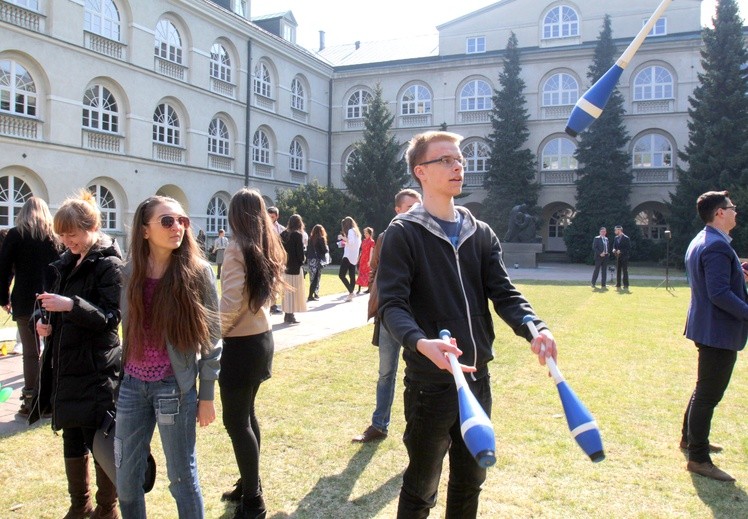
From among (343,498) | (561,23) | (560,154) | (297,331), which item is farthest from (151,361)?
(561,23)

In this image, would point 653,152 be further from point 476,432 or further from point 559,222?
point 476,432

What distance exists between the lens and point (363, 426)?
563 centimetres

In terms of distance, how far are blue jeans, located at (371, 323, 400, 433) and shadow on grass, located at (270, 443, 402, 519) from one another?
629 mm

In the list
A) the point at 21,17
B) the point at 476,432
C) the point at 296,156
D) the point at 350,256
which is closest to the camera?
the point at 476,432

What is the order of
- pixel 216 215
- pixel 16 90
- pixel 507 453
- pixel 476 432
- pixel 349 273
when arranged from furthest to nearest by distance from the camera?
pixel 216 215 < pixel 16 90 < pixel 349 273 < pixel 507 453 < pixel 476 432

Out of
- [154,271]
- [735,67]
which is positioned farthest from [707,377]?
[735,67]

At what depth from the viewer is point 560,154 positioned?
40906 millimetres

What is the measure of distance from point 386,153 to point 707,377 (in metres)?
35.4

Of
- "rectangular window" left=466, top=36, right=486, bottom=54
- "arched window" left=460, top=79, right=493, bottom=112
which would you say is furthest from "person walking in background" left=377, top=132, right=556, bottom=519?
"rectangular window" left=466, top=36, right=486, bottom=54

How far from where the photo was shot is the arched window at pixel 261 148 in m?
37.0

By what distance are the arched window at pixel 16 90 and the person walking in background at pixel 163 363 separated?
77.7ft

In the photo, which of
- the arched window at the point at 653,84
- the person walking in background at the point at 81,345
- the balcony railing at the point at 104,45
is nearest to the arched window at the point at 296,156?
the balcony railing at the point at 104,45

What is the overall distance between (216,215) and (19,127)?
12.2m

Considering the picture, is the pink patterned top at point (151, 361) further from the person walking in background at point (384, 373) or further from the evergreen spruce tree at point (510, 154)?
the evergreen spruce tree at point (510, 154)
